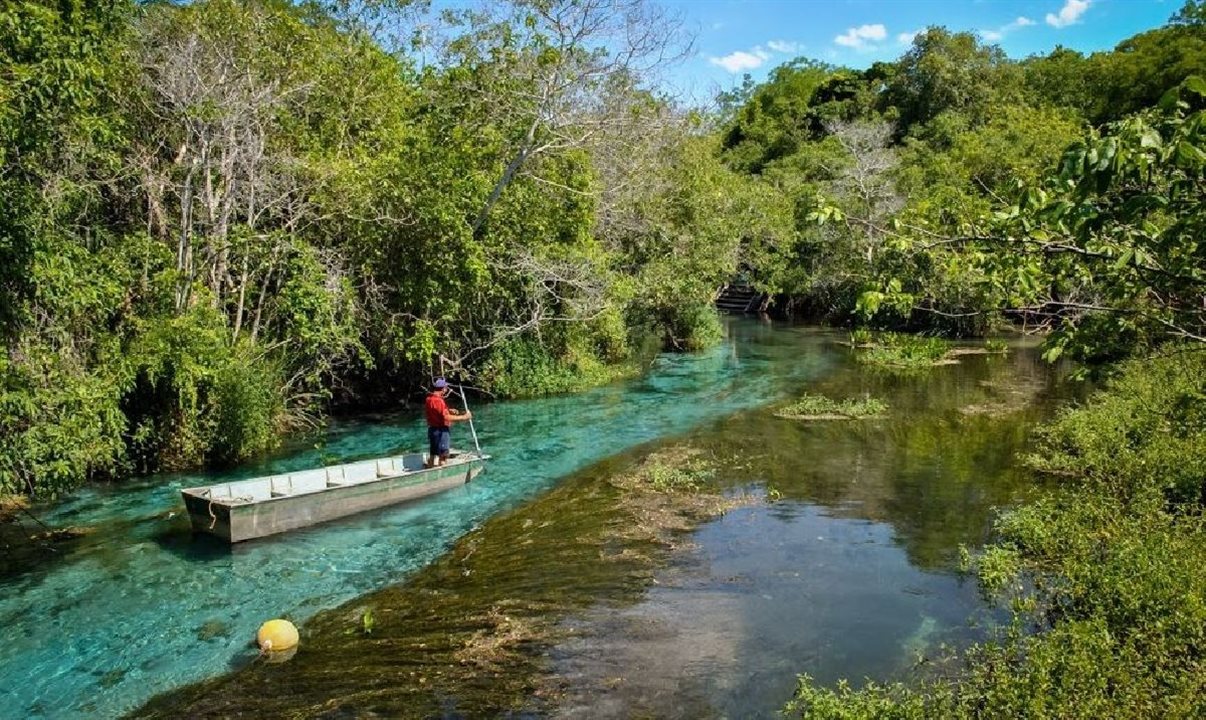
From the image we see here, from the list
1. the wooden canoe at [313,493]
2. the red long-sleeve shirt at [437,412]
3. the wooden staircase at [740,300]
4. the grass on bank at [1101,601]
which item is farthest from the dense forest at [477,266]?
the wooden staircase at [740,300]

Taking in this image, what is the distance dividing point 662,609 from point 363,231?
15319mm

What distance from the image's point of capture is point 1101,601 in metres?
8.97

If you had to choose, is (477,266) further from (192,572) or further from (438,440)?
(192,572)

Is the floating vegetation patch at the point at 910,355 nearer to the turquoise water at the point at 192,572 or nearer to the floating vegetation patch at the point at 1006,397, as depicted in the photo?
the floating vegetation patch at the point at 1006,397

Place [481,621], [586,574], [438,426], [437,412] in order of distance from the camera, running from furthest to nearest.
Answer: [438,426]
[437,412]
[586,574]
[481,621]

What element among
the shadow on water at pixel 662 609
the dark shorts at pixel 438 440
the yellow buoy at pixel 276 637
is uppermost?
the dark shorts at pixel 438 440

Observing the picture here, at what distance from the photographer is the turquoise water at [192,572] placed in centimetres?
981

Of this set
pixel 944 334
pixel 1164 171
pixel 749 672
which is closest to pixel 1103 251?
pixel 1164 171

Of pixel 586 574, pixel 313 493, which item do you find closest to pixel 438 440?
pixel 313 493

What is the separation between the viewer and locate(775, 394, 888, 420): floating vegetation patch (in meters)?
23.4

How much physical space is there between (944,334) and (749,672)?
3602cm

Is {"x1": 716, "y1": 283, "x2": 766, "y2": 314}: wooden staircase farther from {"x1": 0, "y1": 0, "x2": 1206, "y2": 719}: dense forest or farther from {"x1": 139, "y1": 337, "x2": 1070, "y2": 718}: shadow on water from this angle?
{"x1": 139, "y1": 337, "x2": 1070, "y2": 718}: shadow on water

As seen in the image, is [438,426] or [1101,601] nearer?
[1101,601]

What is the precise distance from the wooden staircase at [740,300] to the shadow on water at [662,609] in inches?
1646
